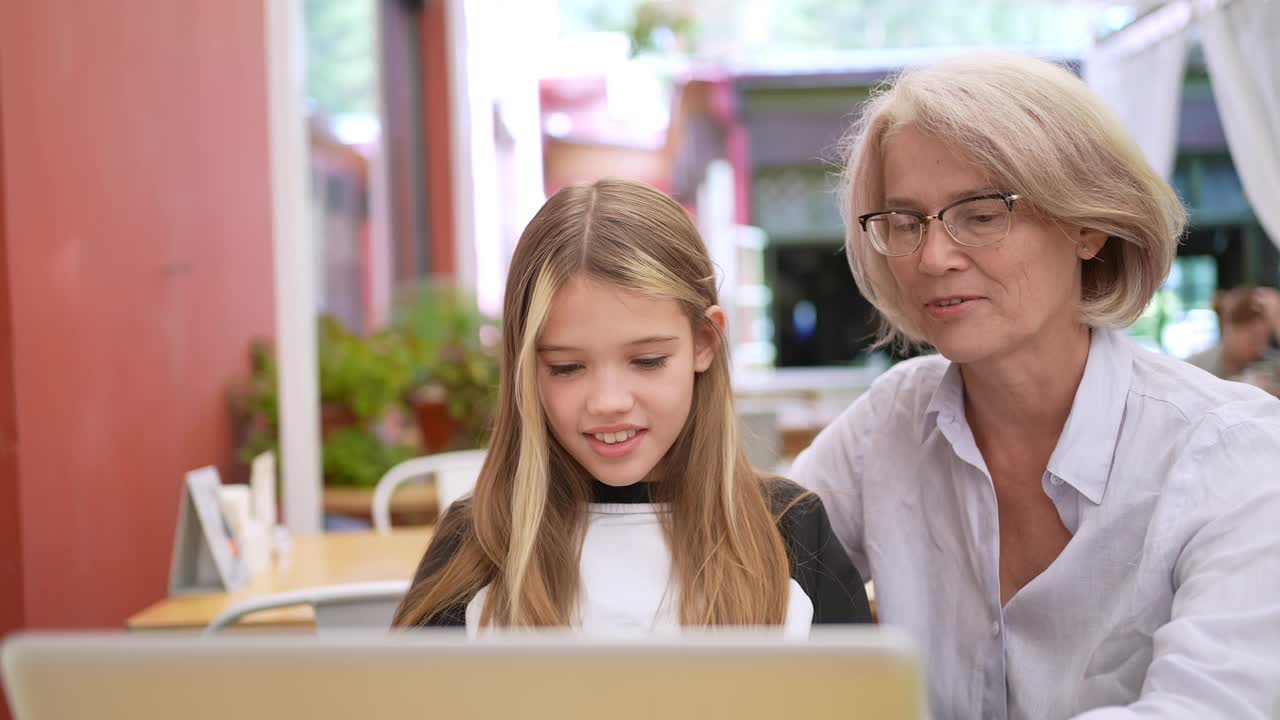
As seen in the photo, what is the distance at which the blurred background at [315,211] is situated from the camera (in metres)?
2.65

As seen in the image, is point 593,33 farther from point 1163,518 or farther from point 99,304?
point 1163,518

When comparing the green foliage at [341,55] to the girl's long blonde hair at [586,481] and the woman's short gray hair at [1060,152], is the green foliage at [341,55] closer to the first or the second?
the girl's long blonde hair at [586,481]

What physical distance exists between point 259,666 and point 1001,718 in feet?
3.86

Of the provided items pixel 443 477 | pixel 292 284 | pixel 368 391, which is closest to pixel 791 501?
pixel 443 477

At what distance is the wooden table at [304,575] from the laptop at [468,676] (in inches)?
56.2

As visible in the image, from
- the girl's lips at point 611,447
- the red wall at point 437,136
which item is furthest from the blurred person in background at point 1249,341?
the red wall at point 437,136

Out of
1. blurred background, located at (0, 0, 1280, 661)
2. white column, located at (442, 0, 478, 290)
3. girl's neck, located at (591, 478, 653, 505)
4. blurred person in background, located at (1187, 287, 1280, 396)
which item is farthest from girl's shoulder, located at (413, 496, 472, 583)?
white column, located at (442, 0, 478, 290)

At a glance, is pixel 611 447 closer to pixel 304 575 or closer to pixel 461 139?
pixel 304 575

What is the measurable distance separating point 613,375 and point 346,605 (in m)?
0.71

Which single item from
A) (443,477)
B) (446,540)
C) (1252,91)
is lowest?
(443,477)

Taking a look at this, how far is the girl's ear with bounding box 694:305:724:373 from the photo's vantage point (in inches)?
62.2

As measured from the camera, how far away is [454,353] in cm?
466

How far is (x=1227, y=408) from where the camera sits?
141 cm

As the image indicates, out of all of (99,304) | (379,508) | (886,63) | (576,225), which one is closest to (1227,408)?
(576,225)
